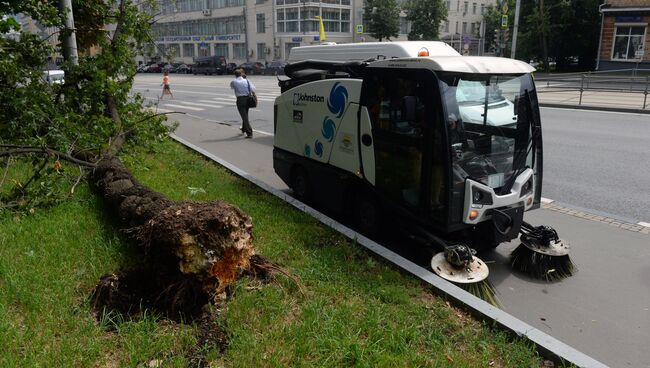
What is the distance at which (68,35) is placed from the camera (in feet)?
30.6

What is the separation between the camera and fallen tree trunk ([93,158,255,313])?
3.86 meters

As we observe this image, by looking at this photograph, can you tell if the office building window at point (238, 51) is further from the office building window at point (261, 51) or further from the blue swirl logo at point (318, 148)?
the blue swirl logo at point (318, 148)

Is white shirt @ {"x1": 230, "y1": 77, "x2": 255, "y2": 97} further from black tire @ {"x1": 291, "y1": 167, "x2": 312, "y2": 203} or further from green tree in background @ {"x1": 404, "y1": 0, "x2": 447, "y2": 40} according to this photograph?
green tree in background @ {"x1": 404, "y1": 0, "x2": 447, "y2": 40}

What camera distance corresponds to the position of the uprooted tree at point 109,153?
13.0 ft

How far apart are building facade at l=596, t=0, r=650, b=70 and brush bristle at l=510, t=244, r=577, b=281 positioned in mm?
34422

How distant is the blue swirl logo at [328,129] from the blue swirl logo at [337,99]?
15cm

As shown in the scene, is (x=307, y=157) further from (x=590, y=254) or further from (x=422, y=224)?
(x=590, y=254)

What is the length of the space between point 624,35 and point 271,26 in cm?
4437

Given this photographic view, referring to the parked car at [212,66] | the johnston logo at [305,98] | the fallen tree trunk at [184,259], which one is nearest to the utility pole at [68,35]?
the johnston logo at [305,98]

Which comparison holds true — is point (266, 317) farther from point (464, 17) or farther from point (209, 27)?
point (464, 17)

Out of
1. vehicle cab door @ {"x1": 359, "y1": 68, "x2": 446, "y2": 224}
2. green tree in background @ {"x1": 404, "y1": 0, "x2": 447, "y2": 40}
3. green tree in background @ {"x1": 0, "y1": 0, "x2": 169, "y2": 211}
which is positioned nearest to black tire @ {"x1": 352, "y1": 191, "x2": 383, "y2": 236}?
vehicle cab door @ {"x1": 359, "y1": 68, "x2": 446, "y2": 224}

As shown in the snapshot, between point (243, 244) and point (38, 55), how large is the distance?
23.0 feet

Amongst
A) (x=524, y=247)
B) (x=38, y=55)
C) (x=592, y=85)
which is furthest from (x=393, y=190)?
(x=592, y=85)

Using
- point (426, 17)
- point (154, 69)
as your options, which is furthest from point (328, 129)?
point (154, 69)
